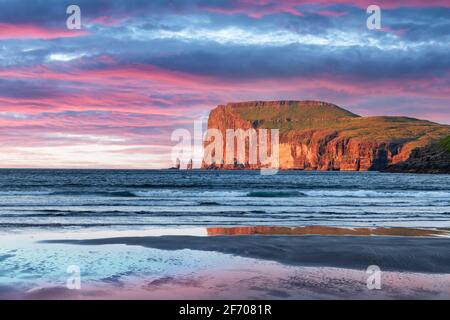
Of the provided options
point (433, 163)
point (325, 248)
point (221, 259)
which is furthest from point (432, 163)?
point (221, 259)

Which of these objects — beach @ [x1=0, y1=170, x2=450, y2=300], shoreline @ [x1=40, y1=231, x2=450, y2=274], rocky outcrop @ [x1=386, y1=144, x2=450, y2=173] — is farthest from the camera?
rocky outcrop @ [x1=386, y1=144, x2=450, y2=173]

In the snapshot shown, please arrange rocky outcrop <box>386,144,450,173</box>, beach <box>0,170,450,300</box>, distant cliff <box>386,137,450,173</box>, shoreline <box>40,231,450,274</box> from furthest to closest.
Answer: distant cliff <box>386,137,450,173</box> → rocky outcrop <box>386,144,450,173</box> → shoreline <box>40,231,450,274</box> → beach <box>0,170,450,300</box>

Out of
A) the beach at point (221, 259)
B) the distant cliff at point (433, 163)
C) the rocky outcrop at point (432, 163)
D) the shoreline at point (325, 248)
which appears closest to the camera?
the beach at point (221, 259)

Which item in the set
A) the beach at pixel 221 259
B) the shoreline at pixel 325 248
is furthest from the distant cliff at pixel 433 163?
the shoreline at pixel 325 248

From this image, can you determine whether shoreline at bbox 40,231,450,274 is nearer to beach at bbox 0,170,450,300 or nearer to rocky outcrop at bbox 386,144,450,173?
beach at bbox 0,170,450,300

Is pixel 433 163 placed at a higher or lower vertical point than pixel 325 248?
higher

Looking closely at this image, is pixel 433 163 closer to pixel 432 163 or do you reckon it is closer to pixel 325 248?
pixel 432 163

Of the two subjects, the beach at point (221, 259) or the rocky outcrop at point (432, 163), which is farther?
the rocky outcrop at point (432, 163)

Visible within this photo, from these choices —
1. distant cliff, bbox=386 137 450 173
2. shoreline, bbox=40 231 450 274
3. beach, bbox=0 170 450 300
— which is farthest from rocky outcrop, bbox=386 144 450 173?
shoreline, bbox=40 231 450 274

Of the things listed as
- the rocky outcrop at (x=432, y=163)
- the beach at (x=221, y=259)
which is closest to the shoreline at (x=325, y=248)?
the beach at (x=221, y=259)

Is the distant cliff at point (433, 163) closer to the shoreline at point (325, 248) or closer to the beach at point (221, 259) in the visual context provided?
the beach at point (221, 259)

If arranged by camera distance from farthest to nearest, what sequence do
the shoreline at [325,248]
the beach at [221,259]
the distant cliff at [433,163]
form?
the distant cliff at [433,163] < the shoreline at [325,248] < the beach at [221,259]
